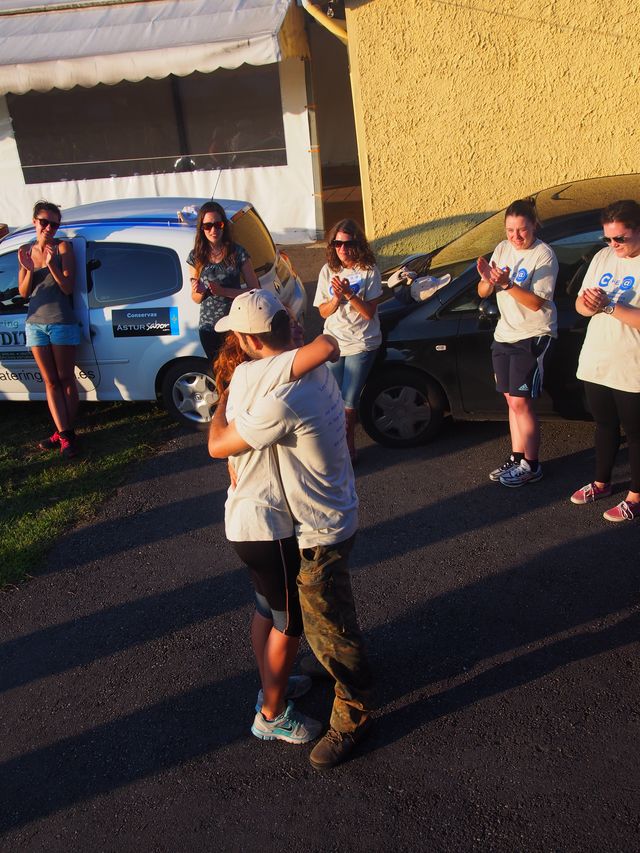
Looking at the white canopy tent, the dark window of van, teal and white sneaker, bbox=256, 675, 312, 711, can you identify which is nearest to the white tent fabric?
the white canopy tent

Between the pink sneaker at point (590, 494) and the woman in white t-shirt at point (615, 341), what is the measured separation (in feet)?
0.37

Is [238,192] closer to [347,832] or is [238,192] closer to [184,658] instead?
[184,658]

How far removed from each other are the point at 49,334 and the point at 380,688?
3.85m

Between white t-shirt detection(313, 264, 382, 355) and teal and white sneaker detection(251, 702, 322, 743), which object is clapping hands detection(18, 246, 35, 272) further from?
teal and white sneaker detection(251, 702, 322, 743)

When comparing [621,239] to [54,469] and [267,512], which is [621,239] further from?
[54,469]

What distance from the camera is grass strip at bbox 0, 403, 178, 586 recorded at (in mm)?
5172

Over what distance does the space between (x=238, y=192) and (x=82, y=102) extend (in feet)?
10.1

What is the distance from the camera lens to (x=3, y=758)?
3.50m

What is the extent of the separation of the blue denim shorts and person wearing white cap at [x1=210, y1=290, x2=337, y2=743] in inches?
134

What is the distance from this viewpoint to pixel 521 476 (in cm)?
521

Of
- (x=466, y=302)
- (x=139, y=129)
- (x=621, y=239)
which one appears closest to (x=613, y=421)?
(x=621, y=239)

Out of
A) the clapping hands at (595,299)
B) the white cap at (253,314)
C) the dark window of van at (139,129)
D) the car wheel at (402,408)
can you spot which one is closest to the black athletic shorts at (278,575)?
the white cap at (253,314)

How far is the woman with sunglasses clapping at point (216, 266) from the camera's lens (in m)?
5.58

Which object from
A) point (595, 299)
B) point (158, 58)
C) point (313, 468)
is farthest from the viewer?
point (158, 58)
